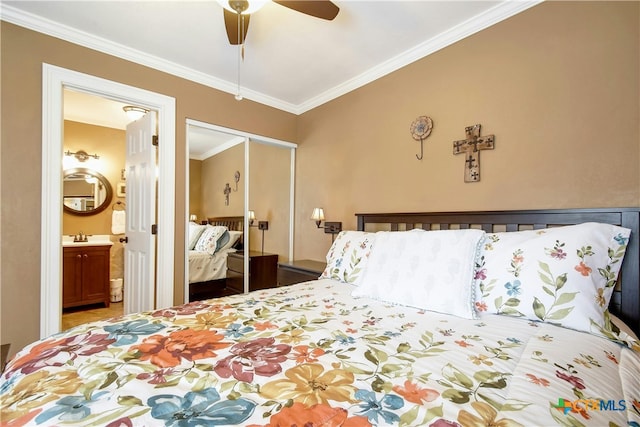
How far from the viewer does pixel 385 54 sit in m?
2.41

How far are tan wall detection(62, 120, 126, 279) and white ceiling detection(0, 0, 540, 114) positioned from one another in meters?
2.32

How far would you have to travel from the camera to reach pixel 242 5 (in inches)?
58.9

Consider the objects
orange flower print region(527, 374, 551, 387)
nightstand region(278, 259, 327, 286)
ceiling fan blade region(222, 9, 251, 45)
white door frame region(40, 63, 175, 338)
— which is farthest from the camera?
nightstand region(278, 259, 327, 286)

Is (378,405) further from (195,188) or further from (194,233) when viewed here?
(195,188)

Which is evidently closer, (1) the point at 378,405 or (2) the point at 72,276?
(1) the point at 378,405

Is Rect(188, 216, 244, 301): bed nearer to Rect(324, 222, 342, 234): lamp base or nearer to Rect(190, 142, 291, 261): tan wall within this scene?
Rect(190, 142, 291, 261): tan wall

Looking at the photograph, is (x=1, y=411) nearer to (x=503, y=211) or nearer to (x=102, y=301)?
(x=503, y=211)

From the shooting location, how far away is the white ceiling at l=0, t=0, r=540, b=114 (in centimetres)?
190

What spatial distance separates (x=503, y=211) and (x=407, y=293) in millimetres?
883

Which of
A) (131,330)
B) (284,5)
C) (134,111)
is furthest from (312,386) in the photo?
(134,111)

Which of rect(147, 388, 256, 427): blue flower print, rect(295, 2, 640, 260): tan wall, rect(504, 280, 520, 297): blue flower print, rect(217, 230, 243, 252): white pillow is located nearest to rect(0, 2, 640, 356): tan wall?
rect(295, 2, 640, 260): tan wall

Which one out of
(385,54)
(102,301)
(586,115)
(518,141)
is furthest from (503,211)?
(102,301)

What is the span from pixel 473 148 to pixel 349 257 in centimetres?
118

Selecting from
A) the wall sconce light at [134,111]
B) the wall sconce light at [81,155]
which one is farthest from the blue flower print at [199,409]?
the wall sconce light at [81,155]
